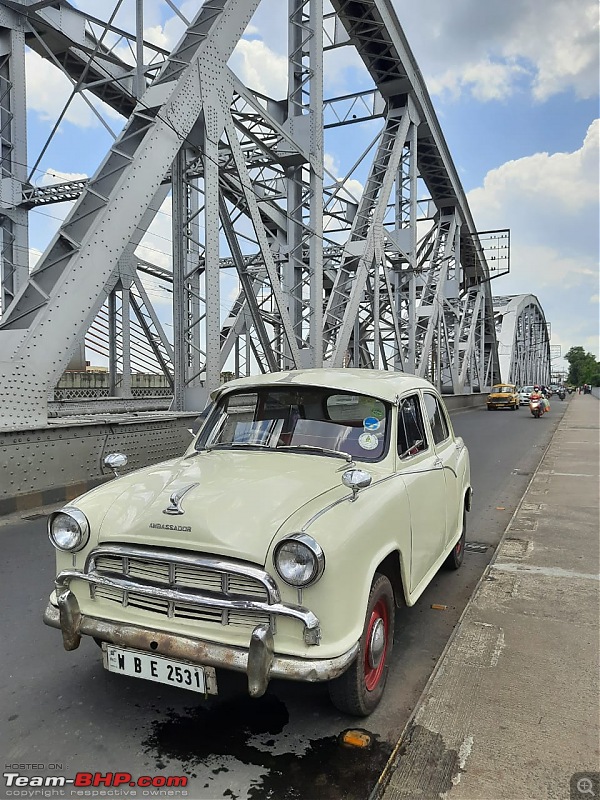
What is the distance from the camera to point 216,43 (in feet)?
31.8

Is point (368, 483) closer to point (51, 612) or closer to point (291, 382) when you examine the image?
point (291, 382)

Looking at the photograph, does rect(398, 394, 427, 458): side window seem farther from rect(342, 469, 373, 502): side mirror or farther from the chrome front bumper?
the chrome front bumper

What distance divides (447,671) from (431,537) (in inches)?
33.2

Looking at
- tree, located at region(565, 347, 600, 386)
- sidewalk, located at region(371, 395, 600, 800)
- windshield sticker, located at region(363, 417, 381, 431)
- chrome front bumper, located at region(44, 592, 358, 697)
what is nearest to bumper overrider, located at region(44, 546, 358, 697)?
chrome front bumper, located at region(44, 592, 358, 697)

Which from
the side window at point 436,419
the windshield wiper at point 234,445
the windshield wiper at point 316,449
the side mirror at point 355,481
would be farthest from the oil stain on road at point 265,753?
the side window at point 436,419

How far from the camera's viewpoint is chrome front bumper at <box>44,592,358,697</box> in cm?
230

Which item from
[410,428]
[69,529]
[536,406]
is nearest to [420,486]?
[410,428]

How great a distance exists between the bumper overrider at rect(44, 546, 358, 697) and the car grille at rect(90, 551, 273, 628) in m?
0.01

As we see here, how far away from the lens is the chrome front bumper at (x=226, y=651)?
2.30m

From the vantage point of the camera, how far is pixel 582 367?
148750mm

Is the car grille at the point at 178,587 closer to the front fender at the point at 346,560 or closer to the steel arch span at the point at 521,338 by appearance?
the front fender at the point at 346,560

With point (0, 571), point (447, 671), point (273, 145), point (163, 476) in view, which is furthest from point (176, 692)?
point (273, 145)

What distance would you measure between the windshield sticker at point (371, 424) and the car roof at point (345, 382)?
0.16 m

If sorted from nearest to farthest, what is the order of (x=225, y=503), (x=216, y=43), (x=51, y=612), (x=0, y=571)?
1. (x=225, y=503)
2. (x=51, y=612)
3. (x=0, y=571)
4. (x=216, y=43)
